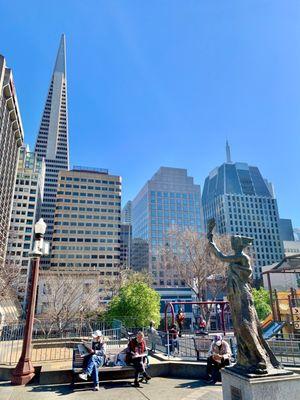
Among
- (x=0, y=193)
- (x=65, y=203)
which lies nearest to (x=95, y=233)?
(x=65, y=203)

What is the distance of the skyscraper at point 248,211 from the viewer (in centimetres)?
13662

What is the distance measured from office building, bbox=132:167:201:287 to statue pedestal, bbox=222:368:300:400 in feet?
362

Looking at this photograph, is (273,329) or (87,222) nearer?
(273,329)

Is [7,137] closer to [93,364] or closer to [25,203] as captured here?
[25,203]

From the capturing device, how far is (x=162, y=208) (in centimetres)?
12388

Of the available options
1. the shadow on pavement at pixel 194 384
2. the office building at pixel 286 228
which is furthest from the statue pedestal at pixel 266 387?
the office building at pixel 286 228

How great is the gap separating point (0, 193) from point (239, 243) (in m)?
84.5

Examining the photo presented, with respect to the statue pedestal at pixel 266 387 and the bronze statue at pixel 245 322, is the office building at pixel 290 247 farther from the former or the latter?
the statue pedestal at pixel 266 387

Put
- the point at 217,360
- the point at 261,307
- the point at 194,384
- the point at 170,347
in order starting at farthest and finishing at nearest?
the point at 261,307
the point at 170,347
the point at 217,360
the point at 194,384

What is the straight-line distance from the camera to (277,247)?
5463 inches

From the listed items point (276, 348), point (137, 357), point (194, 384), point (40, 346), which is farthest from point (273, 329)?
point (40, 346)

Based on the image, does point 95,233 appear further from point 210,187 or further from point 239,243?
point 239,243

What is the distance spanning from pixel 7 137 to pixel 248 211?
10889 centimetres

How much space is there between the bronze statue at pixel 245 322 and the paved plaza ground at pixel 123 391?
215cm
